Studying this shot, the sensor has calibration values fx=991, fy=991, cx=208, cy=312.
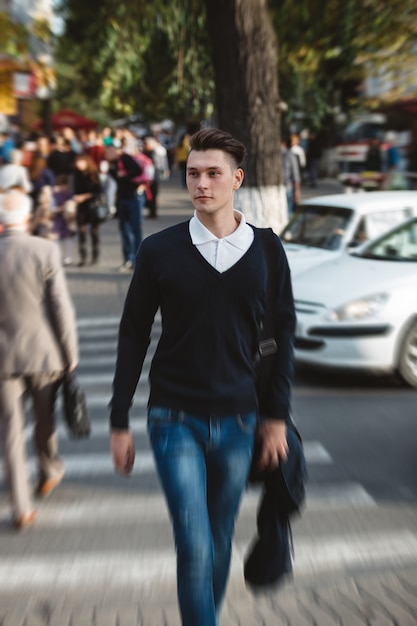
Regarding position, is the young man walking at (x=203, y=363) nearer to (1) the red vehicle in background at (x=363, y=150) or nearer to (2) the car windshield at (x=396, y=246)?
(2) the car windshield at (x=396, y=246)

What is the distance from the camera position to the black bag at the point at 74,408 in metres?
5.34

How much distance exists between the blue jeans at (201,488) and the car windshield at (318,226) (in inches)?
A: 254

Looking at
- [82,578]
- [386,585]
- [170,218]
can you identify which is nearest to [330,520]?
[386,585]

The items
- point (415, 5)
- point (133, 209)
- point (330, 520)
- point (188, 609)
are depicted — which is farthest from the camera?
point (415, 5)

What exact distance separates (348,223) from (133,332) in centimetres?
668

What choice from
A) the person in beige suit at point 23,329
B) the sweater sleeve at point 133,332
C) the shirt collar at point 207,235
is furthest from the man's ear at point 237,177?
the person in beige suit at point 23,329

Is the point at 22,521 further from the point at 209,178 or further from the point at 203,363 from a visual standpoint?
the point at 209,178

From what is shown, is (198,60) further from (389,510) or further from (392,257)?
(389,510)

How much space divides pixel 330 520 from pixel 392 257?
13.6ft

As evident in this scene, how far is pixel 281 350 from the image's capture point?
3305 mm

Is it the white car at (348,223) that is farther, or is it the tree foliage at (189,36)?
the tree foliage at (189,36)

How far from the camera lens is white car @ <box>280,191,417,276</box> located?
9.50 m

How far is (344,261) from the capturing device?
8.88 metres

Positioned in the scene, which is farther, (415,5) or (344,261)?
(415,5)
